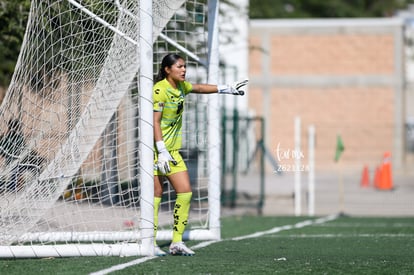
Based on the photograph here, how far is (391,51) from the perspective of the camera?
1596 inches

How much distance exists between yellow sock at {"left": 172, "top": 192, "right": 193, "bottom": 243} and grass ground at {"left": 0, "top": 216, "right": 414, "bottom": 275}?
30 cm

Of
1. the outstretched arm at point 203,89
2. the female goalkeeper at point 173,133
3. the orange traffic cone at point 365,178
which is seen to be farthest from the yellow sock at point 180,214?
the orange traffic cone at point 365,178

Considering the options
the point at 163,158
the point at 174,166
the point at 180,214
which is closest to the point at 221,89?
the point at 174,166

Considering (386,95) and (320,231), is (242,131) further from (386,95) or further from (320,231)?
(386,95)

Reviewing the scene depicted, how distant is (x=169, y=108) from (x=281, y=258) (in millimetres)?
1777

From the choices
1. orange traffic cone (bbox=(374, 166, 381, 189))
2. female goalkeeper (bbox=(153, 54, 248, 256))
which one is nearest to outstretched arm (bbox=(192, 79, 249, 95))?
female goalkeeper (bbox=(153, 54, 248, 256))

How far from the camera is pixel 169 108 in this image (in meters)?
9.77

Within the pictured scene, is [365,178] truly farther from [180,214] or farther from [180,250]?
[180,250]

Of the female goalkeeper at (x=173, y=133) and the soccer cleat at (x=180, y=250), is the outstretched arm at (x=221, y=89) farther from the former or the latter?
the soccer cleat at (x=180, y=250)

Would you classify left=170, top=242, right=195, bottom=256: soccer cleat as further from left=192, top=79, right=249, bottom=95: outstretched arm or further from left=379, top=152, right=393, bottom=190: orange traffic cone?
left=379, top=152, right=393, bottom=190: orange traffic cone

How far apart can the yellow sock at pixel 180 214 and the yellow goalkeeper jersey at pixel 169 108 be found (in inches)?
18.6

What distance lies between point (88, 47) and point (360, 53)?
30734mm

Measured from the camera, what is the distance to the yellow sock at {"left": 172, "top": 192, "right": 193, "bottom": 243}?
984 cm

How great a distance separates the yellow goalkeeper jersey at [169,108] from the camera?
9.72 metres
